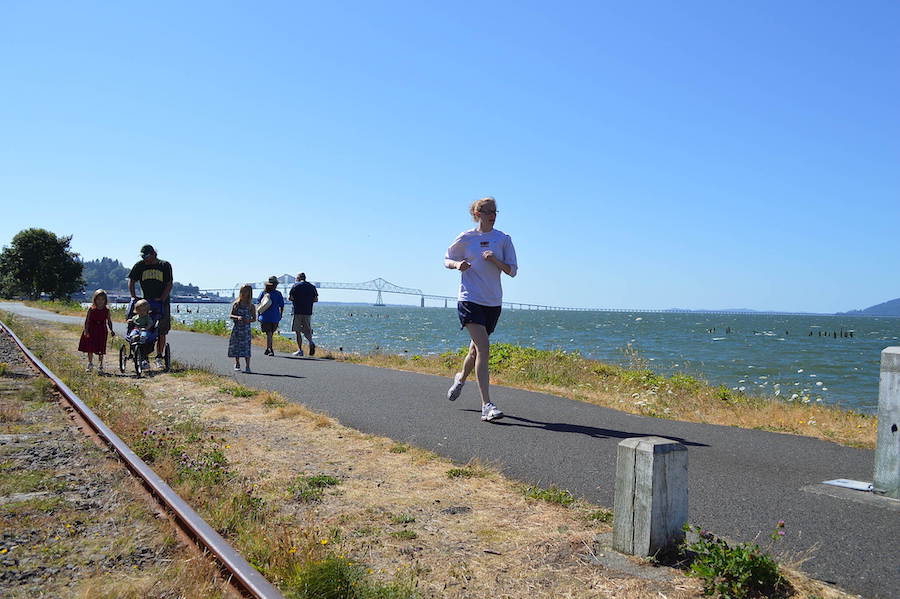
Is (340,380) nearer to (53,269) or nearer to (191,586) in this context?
(191,586)

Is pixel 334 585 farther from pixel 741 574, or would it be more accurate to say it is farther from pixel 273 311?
pixel 273 311

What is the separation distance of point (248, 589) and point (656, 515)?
1.88 m

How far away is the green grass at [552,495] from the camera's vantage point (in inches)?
177

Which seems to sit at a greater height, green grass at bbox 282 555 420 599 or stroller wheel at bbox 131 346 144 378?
stroller wheel at bbox 131 346 144 378

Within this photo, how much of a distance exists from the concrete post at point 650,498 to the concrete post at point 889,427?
5.82 ft

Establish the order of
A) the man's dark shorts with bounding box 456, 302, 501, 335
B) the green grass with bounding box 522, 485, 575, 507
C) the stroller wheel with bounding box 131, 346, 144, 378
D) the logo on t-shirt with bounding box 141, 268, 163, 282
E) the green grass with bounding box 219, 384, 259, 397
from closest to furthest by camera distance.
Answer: the green grass with bounding box 522, 485, 575, 507
the man's dark shorts with bounding box 456, 302, 501, 335
the green grass with bounding box 219, 384, 259, 397
the logo on t-shirt with bounding box 141, 268, 163, 282
the stroller wheel with bounding box 131, 346, 144, 378

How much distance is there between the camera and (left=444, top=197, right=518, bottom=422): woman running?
719 cm

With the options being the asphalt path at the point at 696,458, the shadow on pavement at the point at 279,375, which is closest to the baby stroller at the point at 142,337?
the shadow on pavement at the point at 279,375

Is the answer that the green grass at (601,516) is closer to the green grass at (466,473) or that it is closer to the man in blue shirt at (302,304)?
the green grass at (466,473)

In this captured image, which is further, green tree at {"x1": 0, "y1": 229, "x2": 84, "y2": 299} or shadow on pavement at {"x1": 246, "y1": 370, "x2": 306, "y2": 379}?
green tree at {"x1": 0, "y1": 229, "x2": 84, "y2": 299}

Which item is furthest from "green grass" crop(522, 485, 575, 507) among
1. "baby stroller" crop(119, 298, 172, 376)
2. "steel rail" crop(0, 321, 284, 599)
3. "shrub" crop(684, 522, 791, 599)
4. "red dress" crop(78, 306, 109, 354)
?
"red dress" crop(78, 306, 109, 354)

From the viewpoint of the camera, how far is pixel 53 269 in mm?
75938

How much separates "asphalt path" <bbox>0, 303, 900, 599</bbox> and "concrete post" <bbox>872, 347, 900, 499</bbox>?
0.41 feet

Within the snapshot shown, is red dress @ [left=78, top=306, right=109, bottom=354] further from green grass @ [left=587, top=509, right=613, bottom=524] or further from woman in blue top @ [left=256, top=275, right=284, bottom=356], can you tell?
green grass @ [left=587, top=509, right=613, bottom=524]
